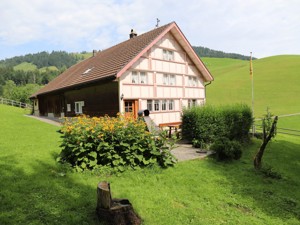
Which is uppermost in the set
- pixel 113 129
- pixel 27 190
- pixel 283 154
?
pixel 113 129

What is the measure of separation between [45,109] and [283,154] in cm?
2640

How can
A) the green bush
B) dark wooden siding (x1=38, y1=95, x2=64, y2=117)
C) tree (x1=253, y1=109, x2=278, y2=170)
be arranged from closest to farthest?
tree (x1=253, y1=109, x2=278, y2=170), the green bush, dark wooden siding (x1=38, y1=95, x2=64, y2=117)

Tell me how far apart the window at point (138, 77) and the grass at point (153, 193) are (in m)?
A: 8.70

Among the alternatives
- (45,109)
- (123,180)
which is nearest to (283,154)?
(123,180)

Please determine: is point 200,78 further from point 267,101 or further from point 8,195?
point 267,101

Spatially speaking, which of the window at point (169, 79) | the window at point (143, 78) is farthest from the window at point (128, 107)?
the window at point (169, 79)

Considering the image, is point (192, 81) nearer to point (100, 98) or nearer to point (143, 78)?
point (143, 78)

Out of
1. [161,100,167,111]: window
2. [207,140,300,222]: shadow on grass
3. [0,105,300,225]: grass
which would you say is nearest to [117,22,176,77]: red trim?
[161,100,167,111]: window

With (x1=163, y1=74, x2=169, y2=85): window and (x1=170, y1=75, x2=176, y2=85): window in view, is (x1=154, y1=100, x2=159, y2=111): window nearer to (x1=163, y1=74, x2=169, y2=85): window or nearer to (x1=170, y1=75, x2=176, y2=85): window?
(x1=163, y1=74, x2=169, y2=85): window

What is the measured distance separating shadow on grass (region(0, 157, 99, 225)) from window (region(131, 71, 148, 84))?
10.6 metres

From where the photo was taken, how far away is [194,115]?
45.8 ft

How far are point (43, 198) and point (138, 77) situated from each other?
1263 centimetres

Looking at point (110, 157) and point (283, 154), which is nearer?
point (110, 157)

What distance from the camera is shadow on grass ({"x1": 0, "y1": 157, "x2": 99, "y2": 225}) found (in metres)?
4.74
